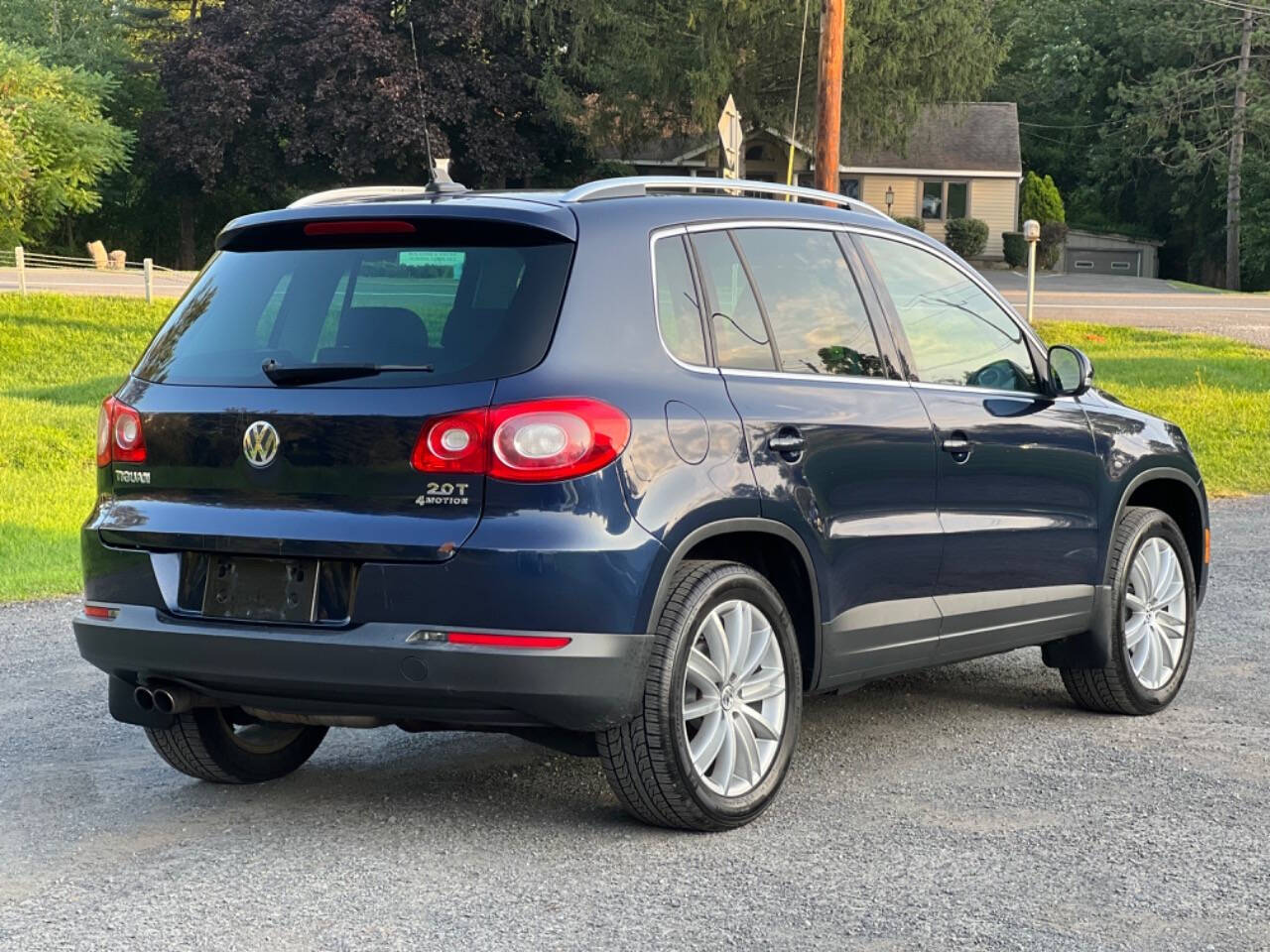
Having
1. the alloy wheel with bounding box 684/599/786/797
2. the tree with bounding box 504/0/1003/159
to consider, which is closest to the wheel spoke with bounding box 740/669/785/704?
the alloy wheel with bounding box 684/599/786/797

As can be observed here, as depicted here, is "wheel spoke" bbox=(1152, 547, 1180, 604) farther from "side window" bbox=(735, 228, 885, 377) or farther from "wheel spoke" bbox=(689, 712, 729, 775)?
"wheel spoke" bbox=(689, 712, 729, 775)

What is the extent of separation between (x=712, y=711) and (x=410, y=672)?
0.90m

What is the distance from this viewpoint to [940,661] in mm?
5953

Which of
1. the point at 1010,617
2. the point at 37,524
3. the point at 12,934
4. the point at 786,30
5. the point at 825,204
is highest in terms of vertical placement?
the point at 786,30

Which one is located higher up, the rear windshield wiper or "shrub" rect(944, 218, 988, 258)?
the rear windshield wiper

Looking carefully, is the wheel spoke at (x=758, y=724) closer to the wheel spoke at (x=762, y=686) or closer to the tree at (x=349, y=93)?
the wheel spoke at (x=762, y=686)

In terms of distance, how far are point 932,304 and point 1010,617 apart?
1103mm

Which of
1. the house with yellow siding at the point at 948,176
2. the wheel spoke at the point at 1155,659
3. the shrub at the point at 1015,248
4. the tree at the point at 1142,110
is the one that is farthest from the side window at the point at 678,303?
the tree at the point at 1142,110

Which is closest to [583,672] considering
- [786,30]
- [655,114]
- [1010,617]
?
[1010,617]

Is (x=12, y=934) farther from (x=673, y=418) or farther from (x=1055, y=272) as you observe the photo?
(x=1055, y=272)

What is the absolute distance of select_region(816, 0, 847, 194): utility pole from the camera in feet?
66.1

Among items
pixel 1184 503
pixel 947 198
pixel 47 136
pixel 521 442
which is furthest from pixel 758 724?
pixel 947 198

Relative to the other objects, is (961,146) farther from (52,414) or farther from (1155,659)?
(1155,659)

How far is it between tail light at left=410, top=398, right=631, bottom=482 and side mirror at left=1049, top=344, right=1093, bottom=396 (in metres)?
2.45
